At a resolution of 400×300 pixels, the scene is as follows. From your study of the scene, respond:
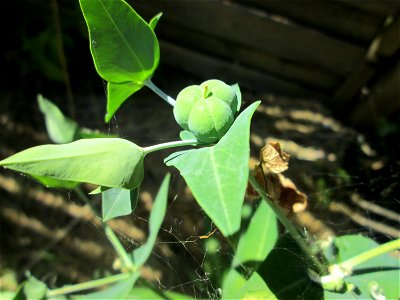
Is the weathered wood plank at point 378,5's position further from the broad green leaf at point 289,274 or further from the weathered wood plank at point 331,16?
the broad green leaf at point 289,274

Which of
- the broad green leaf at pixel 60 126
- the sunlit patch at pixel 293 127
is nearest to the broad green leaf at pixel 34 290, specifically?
the broad green leaf at pixel 60 126

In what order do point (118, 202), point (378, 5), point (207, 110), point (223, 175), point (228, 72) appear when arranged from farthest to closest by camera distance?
point (228, 72) → point (378, 5) → point (118, 202) → point (207, 110) → point (223, 175)

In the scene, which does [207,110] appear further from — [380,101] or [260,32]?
[380,101]

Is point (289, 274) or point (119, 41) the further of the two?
point (289, 274)

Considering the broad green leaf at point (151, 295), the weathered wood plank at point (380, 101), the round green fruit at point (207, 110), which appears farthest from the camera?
the weathered wood plank at point (380, 101)

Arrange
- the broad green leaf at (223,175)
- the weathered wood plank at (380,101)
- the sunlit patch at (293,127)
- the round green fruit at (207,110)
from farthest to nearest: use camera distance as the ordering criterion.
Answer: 1. the sunlit patch at (293,127)
2. the weathered wood plank at (380,101)
3. the round green fruit at (207,110)
4. the broad green leaf at (223,175)

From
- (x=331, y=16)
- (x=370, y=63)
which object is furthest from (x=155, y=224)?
(x=370, y=63)

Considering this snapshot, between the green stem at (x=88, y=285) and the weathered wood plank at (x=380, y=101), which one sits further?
the weathered wood plank at (x=380, y=101)
